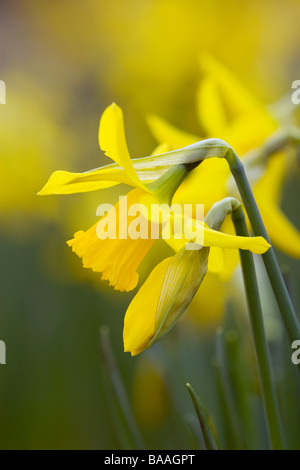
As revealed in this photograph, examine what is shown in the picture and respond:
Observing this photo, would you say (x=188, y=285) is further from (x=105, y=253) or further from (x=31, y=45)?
(x=31, y=45)

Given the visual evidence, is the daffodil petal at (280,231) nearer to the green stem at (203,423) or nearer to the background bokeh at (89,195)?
the background bokeh at (89,195)

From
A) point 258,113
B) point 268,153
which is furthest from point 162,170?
point 258,113

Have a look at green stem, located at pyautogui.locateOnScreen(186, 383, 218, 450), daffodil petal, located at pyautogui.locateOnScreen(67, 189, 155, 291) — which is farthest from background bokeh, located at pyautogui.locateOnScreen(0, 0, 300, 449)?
daffodil petal, located at pyautogui.locateOnScreen(67, 189, 155, 291)

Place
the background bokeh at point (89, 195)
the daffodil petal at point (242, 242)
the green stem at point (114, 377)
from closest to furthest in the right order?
the daffodil petal at point (242, 242)
the green stem at point (114, 377)
the background bokeh at point (89, 195)

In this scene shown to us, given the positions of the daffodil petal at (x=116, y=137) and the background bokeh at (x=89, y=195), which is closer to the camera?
the daffodil petal at (x=116, y=137)

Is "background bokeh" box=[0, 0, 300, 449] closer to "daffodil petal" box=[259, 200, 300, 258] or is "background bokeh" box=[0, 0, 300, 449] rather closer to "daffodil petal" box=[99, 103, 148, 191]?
"daffodil petal" box=[259, 200, 300, 258]

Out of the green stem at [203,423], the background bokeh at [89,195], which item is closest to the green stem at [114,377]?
the background bokeh at [89,195]
